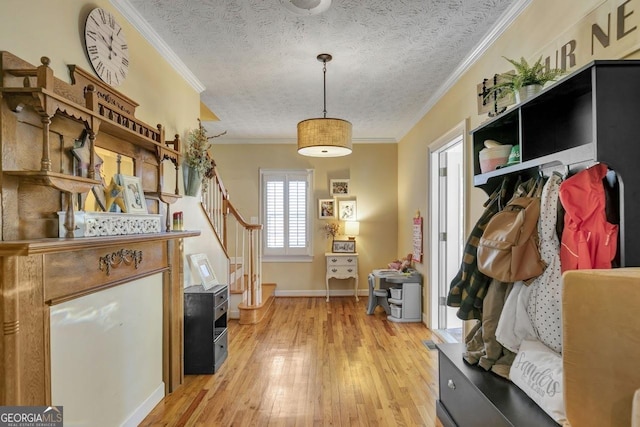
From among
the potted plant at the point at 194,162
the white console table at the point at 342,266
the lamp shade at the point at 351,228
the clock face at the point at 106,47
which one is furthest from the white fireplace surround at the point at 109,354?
the lamp shade at the point at 351,228

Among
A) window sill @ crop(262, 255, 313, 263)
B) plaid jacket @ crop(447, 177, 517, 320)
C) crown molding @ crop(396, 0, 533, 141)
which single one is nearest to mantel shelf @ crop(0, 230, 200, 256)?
plaid jacket @ crop(447, 177, 517, 320)

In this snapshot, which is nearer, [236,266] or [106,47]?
[106,47]

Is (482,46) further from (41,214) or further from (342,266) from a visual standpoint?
(342,266)

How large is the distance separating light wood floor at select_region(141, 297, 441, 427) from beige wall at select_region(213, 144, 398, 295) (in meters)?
1.62

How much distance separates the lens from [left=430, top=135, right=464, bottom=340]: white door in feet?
12.7

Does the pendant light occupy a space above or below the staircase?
above

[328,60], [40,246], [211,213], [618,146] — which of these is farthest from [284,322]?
[618,146]

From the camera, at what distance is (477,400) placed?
163 centimetres

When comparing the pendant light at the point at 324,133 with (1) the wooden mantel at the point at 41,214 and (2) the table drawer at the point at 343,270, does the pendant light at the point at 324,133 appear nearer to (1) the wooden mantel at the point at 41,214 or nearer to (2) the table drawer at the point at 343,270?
(1) the wooden mantel at the point at 41,214

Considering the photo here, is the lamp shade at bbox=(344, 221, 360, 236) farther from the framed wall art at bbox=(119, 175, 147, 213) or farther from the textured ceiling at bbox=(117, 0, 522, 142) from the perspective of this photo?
the framed wall art at bbox=(119, 175, 147, 213)

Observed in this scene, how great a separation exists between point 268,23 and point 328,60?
2.23 ft

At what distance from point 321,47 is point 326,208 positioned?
10.7ft

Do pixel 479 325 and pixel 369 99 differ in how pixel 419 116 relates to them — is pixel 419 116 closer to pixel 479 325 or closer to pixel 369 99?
pixel 369 99

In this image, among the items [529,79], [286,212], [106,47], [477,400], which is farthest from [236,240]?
[529,79]
